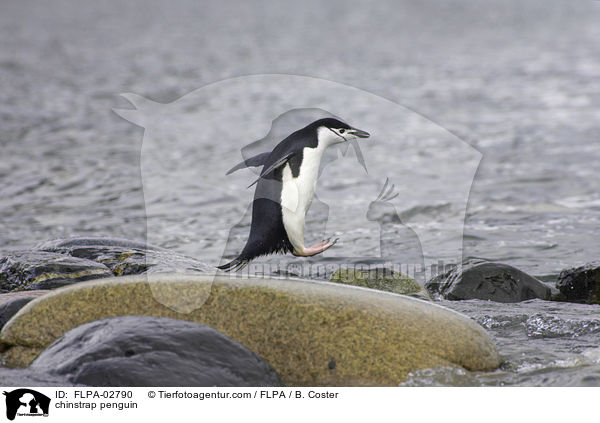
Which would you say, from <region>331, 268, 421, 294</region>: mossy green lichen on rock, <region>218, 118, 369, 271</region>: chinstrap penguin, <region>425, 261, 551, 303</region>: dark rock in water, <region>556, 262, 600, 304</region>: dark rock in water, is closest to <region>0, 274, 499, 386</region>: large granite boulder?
<region>218, 118, 369, 271</region>: chinstrap penguin

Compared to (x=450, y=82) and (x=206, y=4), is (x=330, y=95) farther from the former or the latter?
(x=206, y=4)

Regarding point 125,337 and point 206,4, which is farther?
point 206,4

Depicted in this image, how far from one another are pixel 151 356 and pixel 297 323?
96 cm

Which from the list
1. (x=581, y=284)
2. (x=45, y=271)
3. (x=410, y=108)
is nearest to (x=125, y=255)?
(x=45, y=271)

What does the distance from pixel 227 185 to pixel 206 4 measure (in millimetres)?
73639

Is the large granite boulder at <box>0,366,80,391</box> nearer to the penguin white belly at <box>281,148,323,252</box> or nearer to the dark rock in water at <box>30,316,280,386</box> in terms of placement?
the dark rock in water at <box>30,316,280,386</box>

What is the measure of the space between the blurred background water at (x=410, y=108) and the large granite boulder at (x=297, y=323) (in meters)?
0.26

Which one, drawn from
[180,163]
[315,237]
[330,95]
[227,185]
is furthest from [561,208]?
[330,95]

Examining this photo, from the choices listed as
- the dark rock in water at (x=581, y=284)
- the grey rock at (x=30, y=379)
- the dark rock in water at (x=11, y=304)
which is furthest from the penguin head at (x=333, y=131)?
the dark rock in water at (x=581, y=284)

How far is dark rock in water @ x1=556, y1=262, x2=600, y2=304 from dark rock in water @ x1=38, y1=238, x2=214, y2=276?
11.1ft

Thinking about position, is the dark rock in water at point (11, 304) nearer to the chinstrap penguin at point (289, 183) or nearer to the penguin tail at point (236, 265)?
the penguin tail at point (236, 265)

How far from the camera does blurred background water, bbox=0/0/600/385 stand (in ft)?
29.6

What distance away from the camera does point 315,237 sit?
949 centimetres
